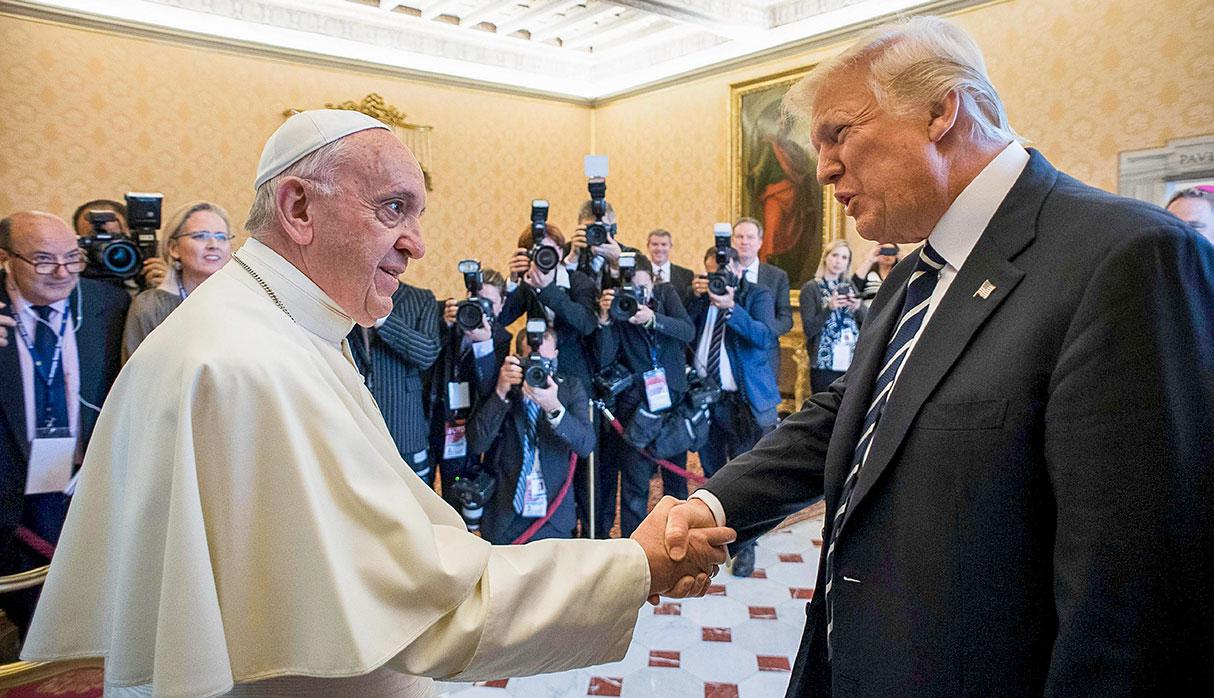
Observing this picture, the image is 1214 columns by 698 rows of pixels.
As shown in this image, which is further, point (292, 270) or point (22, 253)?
point (22, 253)

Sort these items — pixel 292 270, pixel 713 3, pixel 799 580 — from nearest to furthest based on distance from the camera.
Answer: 1. pixel 292 270
2. pixel 799 580
3. pixel 713 3

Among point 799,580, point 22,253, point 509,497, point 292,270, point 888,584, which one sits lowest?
point 799,580

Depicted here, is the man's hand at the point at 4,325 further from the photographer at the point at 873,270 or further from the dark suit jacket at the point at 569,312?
the photographer at the point at 873,270

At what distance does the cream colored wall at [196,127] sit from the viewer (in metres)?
7.08

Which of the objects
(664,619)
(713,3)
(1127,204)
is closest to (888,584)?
(1127,204)

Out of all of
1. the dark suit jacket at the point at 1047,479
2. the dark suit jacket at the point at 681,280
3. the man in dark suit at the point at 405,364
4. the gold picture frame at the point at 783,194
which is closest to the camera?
the dark suit jacket at the point at 1047,479

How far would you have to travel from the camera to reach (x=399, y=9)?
8578 mm

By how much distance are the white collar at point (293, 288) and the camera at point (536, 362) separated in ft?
7.45

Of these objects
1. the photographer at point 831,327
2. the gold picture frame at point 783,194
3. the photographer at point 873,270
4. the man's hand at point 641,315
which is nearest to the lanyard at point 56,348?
the man's hand at point 641,315

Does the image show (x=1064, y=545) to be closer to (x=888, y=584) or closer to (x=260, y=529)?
(x=888, y=584)

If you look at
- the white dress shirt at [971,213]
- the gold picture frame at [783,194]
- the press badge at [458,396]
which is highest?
the gold picture frame at [783,194]

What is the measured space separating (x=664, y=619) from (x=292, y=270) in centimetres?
303

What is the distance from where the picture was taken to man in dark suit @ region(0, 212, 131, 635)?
3.19 m

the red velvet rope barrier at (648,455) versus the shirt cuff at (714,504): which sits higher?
the shirt cuff at (714,504)
